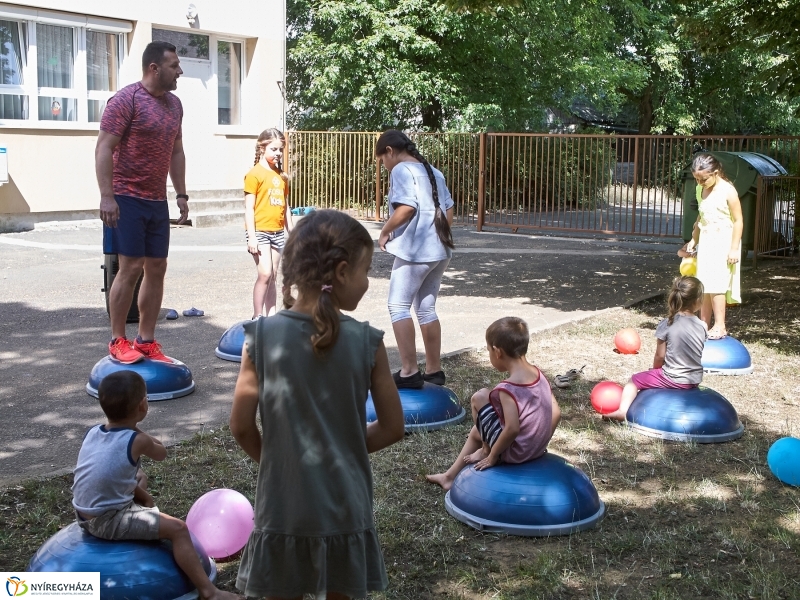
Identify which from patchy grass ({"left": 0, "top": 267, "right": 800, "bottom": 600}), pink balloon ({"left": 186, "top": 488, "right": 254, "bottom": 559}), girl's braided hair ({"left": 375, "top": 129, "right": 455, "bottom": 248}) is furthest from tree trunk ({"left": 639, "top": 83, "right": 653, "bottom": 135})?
pink balloon ({"left": 186, "top": 488, "right": 254, "bottom": 559})

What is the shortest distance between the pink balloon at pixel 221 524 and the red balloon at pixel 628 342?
519 centimetres

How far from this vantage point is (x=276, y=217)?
855 centimetres

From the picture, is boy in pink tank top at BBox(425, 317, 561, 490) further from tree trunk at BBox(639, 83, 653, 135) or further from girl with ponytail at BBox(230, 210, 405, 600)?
tree trunk at BBox(639, 83, 653, 135)

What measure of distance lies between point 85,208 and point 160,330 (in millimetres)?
9907

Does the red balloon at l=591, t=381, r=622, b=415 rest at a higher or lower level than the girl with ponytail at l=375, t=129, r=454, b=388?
lower

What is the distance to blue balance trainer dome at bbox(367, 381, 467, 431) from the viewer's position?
243 inches

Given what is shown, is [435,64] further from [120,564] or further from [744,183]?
[120,564]

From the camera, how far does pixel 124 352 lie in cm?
670

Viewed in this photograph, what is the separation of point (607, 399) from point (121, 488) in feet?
12.8

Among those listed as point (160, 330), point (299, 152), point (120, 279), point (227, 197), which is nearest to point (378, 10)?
point (299, 152)

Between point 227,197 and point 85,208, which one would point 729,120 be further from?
point 85,208

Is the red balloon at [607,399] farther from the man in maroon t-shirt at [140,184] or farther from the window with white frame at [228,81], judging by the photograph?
the window with white frame at [228,81]

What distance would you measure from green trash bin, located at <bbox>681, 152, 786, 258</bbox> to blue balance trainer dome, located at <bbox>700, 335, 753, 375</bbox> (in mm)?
7139

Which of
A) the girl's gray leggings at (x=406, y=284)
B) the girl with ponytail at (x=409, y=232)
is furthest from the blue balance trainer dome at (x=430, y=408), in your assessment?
the girl's gray leggings at (x=406, y=284)
